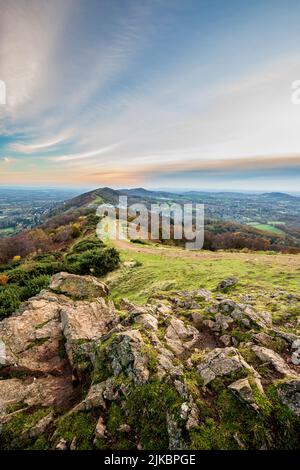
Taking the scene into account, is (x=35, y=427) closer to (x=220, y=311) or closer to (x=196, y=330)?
(x=196, y=330)

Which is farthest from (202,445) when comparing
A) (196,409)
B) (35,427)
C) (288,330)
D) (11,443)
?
(288,330)

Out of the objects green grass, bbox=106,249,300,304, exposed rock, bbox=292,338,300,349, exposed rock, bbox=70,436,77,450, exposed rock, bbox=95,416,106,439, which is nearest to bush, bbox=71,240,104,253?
green grass, bbox=106,249,300,304

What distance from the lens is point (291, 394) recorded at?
5.41 meters

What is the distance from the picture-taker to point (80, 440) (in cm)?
514

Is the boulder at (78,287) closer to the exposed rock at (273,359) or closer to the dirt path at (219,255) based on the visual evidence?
the exposed rock at (273,359)

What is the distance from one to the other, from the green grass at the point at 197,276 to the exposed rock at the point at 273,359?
682cm

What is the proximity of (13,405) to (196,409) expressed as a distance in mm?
4486

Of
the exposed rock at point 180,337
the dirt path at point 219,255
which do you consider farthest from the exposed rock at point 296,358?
the dirt path at point 219,255

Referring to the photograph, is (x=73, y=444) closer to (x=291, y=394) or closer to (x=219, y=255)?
(x=291, y=394)

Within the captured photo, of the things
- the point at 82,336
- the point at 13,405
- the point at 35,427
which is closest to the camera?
the point at 35,427

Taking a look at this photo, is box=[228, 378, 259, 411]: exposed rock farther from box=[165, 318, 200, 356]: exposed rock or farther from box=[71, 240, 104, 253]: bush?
box=[71, 240, 104, 253]: bush

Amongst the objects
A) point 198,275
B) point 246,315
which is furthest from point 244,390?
point 198,275

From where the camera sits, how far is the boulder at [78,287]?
1304 cm

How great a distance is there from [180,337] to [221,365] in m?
2.09
